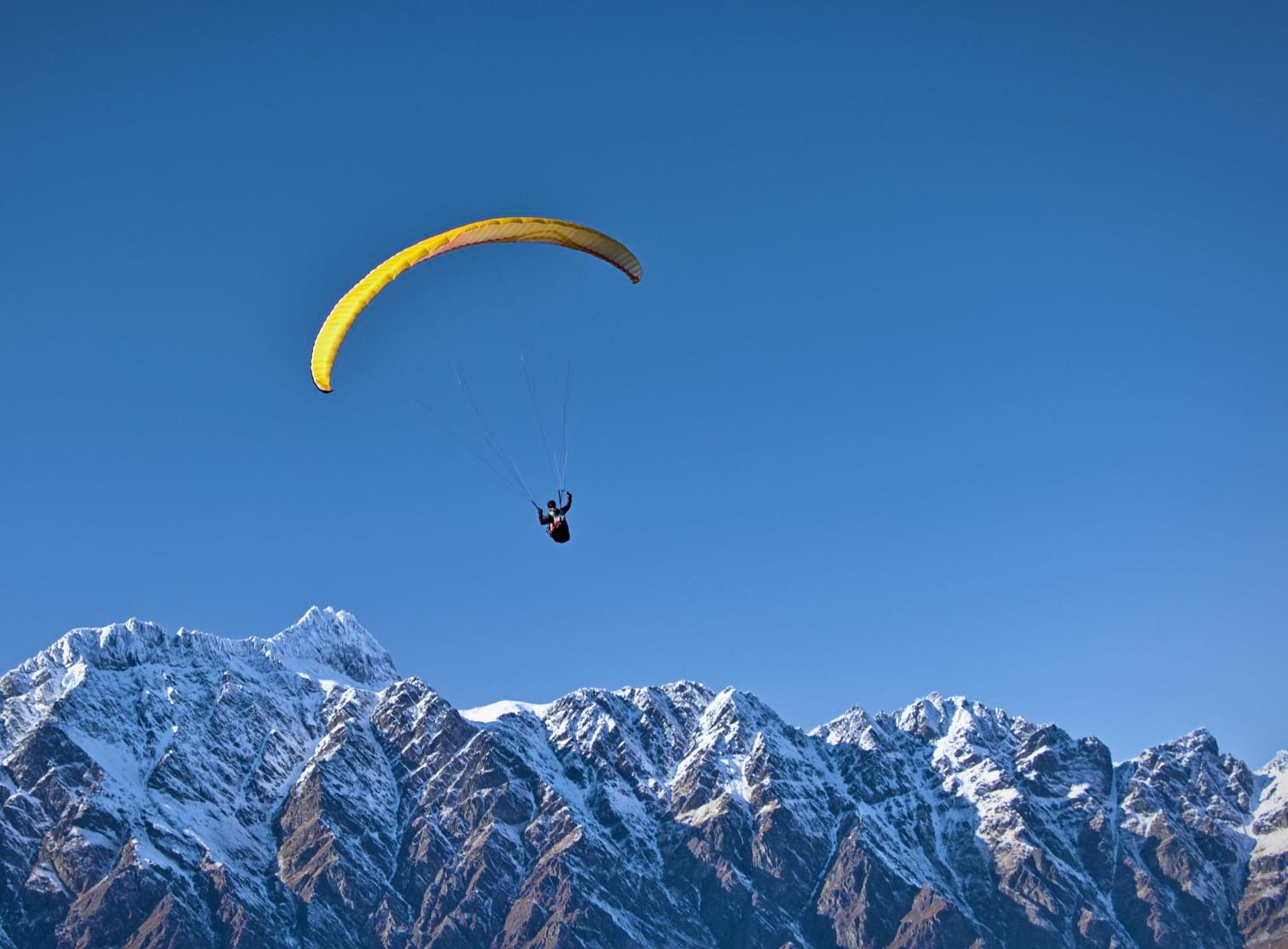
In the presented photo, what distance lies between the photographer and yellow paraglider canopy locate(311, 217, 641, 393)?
7562 centimetres

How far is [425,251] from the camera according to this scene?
75938 mm

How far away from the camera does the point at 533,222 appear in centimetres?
7675

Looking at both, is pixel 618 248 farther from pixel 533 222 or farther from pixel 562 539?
pixel 562 539

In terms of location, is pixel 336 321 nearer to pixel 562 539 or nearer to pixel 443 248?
pixel 443 248

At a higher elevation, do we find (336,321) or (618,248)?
(618,248)

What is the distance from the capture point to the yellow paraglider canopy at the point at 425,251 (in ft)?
248

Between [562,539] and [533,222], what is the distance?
53.6 ft

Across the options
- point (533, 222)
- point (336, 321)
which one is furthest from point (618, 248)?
point (336, 321)

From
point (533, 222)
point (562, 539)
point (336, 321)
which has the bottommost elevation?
point (562, 539)

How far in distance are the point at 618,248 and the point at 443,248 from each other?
1054 cm

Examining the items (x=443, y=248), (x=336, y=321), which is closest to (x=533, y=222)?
(x=443, y=248)

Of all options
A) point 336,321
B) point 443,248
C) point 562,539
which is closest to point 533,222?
point 443,248

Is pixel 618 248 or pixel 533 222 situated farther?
pixel 618 248

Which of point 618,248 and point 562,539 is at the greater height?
point 618,248
